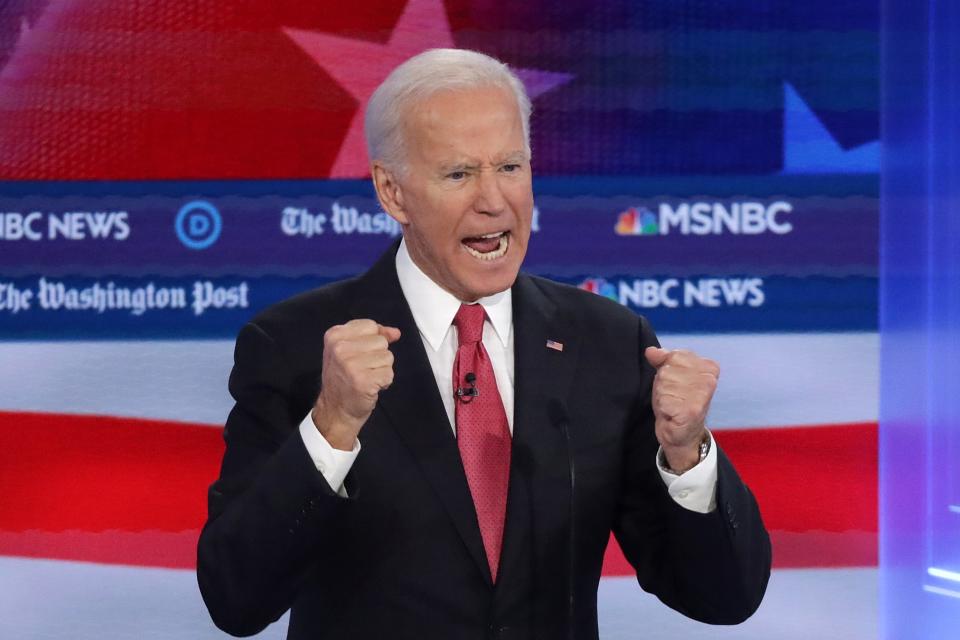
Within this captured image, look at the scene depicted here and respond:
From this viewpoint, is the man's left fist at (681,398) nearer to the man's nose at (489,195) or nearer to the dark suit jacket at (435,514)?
the dark suit jacket at (435,514)

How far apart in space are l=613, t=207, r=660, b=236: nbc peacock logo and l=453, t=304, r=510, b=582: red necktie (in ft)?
4.05

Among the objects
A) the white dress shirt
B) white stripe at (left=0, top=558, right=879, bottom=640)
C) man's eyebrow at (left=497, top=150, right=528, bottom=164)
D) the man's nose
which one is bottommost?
white stripe at (left=0, top=558, right=879, bottom=640)

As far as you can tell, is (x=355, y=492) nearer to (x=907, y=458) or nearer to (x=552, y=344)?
(x=552, y=344)

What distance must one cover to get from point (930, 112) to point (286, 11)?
1.52 metres

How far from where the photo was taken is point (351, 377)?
1.51 meters

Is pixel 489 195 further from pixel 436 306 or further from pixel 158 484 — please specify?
pixel 158 484

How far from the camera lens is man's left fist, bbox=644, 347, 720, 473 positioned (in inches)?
62.0

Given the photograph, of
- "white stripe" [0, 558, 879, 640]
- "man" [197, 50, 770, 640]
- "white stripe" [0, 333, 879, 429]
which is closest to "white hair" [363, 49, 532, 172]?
"man" [197, 50, 770, 640]

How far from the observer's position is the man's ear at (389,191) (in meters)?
1.87

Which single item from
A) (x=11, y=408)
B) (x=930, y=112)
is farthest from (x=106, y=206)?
(x=930, y=112)

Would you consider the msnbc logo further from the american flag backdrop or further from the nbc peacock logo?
the nbc peacock logo

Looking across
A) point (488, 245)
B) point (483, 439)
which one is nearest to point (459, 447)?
point (483, 439)

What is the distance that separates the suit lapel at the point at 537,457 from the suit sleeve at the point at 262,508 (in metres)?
0.25

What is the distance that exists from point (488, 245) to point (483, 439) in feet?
0.92
